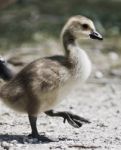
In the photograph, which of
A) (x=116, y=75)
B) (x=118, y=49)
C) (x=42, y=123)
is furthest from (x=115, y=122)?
(x=118, y=49)

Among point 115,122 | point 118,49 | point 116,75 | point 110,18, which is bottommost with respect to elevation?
point 115,122

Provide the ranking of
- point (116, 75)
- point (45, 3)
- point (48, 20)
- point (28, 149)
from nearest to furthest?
1. point (28, 149)
2. point (116, 75)
3. point (48, 20)
4. point (45, 3)

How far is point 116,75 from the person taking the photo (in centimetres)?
1119

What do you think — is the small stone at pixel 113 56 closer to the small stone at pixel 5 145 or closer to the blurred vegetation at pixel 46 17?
the blurred vegetation at pixel 46 17

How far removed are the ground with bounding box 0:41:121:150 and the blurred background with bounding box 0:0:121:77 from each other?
13.7 inches

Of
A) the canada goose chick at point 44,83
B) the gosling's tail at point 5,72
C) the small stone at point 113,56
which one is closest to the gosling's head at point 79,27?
the canada goose chick at point 44,83

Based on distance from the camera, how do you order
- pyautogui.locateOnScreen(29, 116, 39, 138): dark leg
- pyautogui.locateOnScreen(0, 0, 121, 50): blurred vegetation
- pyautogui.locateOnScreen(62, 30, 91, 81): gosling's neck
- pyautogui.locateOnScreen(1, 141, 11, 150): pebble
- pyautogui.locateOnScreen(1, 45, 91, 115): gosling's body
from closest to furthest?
pyautogui.locateOnScreen(1, 141, 11, 150): pebble → pyautogui.locateOnScreen(1, 45, 91, 115): gosling's body → pyautogui.locateOnScreen(29, 116, 39, 138): dark leg → pyautogui.locateOnScreen(62, 30, 91, 81): gosling's neck → pyautogui.locateOnScreen(0, 0, 121, 50): blurred vegetation

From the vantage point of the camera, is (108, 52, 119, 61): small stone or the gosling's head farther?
(108, 52, 119, 61): small stone

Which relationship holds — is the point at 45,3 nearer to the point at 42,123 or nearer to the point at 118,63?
the point at 118,63

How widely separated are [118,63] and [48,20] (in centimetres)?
272

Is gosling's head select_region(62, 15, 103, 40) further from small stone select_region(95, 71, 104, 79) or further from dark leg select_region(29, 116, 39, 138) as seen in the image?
small stone select_region(95, 71, 104, 79)

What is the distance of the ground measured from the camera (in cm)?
688

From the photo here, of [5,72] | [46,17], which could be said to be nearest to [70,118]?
[5,72]

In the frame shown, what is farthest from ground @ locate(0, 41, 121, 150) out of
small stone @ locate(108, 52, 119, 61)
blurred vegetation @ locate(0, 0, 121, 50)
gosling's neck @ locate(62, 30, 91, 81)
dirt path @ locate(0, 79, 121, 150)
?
blurred vegetation @ locate(0, 0, 121, 50)
